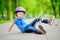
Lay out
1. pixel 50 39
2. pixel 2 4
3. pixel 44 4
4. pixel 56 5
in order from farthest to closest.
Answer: pixel 44 4
pixel 56 5
pixel 2 4
pixel 50 39

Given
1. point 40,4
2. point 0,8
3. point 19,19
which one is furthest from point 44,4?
point 19,19

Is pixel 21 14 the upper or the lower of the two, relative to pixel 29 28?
upper

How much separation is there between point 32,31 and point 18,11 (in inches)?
39.9

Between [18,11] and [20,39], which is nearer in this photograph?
[20,39]

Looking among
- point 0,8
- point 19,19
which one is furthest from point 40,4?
point 19,19

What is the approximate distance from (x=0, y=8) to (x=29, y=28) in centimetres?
3695

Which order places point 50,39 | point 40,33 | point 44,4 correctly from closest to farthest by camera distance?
point 50,39
point 40,33
point 44,4

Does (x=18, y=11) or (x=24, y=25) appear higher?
(x=18, y=11)

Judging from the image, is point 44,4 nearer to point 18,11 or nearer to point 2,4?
point 2,4

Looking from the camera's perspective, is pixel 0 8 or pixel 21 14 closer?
pixel 21 14

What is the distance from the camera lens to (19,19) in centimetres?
957

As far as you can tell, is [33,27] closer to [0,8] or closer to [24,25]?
[24,25]

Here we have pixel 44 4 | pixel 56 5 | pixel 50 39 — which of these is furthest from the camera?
pixel 44 4

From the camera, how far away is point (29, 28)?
921cm
